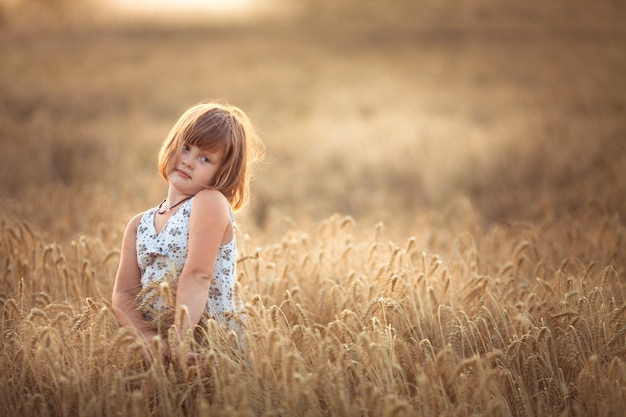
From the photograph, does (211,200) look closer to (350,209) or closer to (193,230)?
(193,230)

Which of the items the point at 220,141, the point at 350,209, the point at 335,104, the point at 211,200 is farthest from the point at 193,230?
the point at 335,104

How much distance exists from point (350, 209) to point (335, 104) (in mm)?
5727

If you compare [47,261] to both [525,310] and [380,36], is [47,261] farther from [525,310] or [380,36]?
[380,36]

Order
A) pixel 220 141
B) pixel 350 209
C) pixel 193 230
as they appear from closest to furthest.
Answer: pixel 193 230 → pixel 220 141 → pixel 350 209

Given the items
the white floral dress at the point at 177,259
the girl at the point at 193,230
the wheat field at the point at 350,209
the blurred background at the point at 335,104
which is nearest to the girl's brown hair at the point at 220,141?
the girl at the point at 193,230

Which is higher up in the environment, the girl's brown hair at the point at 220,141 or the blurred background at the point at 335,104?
the blurred background at the point at 335,104

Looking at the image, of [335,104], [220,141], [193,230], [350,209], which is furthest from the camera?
[335,104]

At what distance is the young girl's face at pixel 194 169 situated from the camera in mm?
2557

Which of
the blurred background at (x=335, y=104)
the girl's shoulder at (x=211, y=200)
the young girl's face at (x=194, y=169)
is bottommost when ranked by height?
the girl's shoulder at (x=211, y=200)

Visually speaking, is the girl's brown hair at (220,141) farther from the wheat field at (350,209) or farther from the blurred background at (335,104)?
the blurred background at (335,104)

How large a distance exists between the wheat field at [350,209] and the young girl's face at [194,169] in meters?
0.61

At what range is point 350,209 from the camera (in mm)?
6879

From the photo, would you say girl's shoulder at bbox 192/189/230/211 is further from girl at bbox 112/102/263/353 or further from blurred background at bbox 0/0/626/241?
blurred background at bbox 0/0/626/241

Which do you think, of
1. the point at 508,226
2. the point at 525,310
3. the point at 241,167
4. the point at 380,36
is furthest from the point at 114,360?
the point at 380,36
